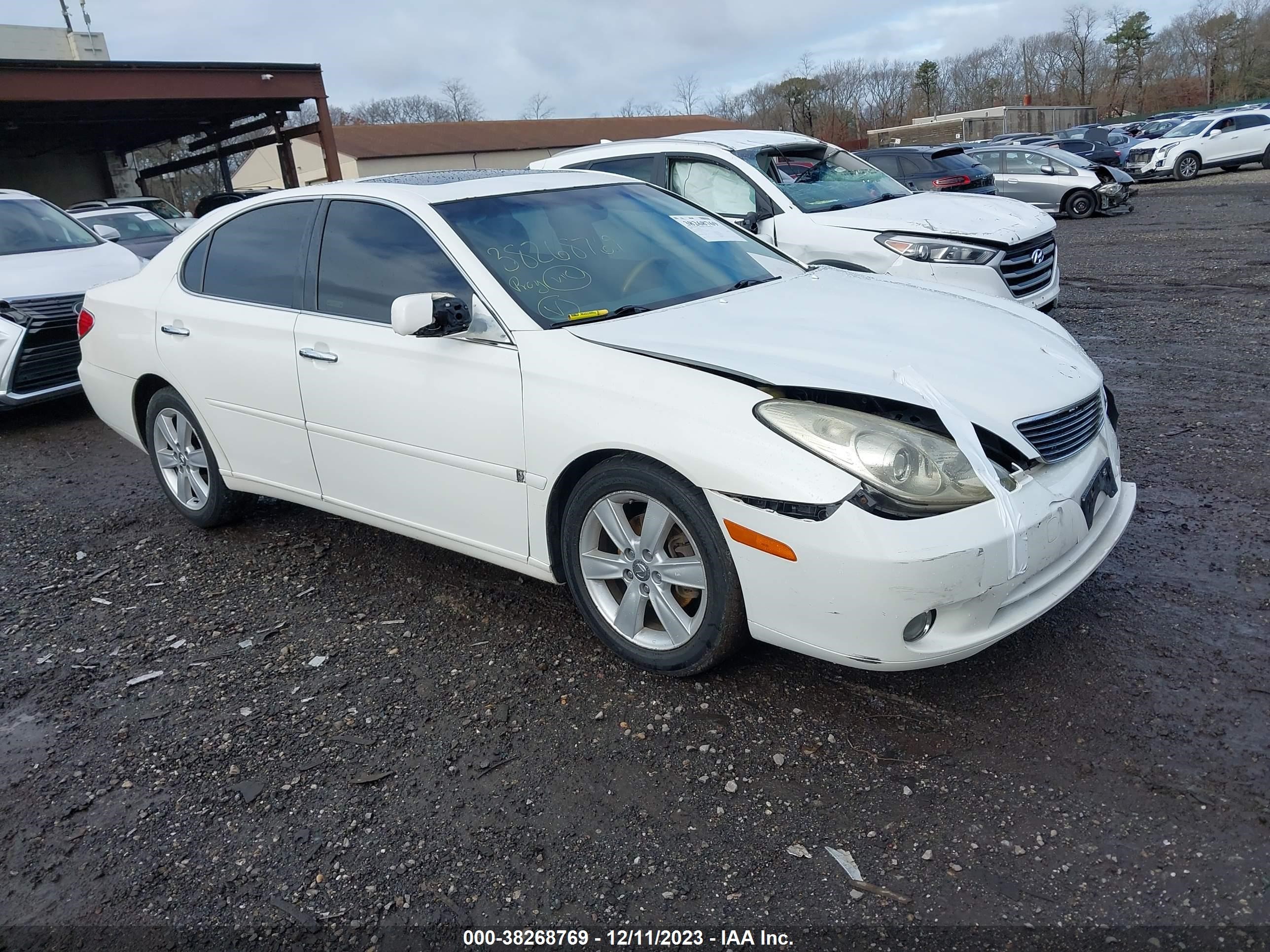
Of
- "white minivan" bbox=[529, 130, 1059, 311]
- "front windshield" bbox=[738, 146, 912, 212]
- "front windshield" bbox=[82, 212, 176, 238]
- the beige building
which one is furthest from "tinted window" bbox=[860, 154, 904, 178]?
the beige building

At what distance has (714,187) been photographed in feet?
25.0

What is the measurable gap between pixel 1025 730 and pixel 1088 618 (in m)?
0.77

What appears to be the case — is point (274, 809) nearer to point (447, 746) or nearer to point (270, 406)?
point (447, 746)

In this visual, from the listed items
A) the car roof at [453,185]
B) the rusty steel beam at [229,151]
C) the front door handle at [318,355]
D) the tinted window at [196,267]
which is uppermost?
the rusty steel beam at [229,151]

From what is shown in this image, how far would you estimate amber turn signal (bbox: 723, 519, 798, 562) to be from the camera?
282cm

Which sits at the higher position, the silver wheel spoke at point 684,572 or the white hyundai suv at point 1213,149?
the white hyundai suv at point 1213,149

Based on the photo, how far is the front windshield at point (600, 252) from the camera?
3695 millimetres

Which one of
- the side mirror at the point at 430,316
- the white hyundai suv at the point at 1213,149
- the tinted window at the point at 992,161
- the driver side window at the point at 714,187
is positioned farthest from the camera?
the white hyundai suv at the point at 1213,149

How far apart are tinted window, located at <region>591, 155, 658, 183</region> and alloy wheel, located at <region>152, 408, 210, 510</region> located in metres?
3.94

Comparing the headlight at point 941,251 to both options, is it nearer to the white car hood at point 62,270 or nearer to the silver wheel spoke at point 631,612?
the silver wheel spoke at point 631,612

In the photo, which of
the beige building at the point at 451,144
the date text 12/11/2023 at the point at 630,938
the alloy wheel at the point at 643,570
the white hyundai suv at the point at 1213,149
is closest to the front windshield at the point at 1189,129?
the white hyundai suv at the point at 1213,149

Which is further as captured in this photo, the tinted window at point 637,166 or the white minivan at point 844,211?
the tinted window at point 637,166

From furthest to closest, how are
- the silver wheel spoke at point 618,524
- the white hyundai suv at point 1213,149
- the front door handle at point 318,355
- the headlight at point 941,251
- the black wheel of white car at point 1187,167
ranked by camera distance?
the black wheel of white car at point 1187,167, the white hyundai suv at point 1213,149, the headlight at point 941,251, the front door handle at point 318,355, the silver wheel spoke at point 618,524

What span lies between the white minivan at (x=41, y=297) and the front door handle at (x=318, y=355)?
156 inches
